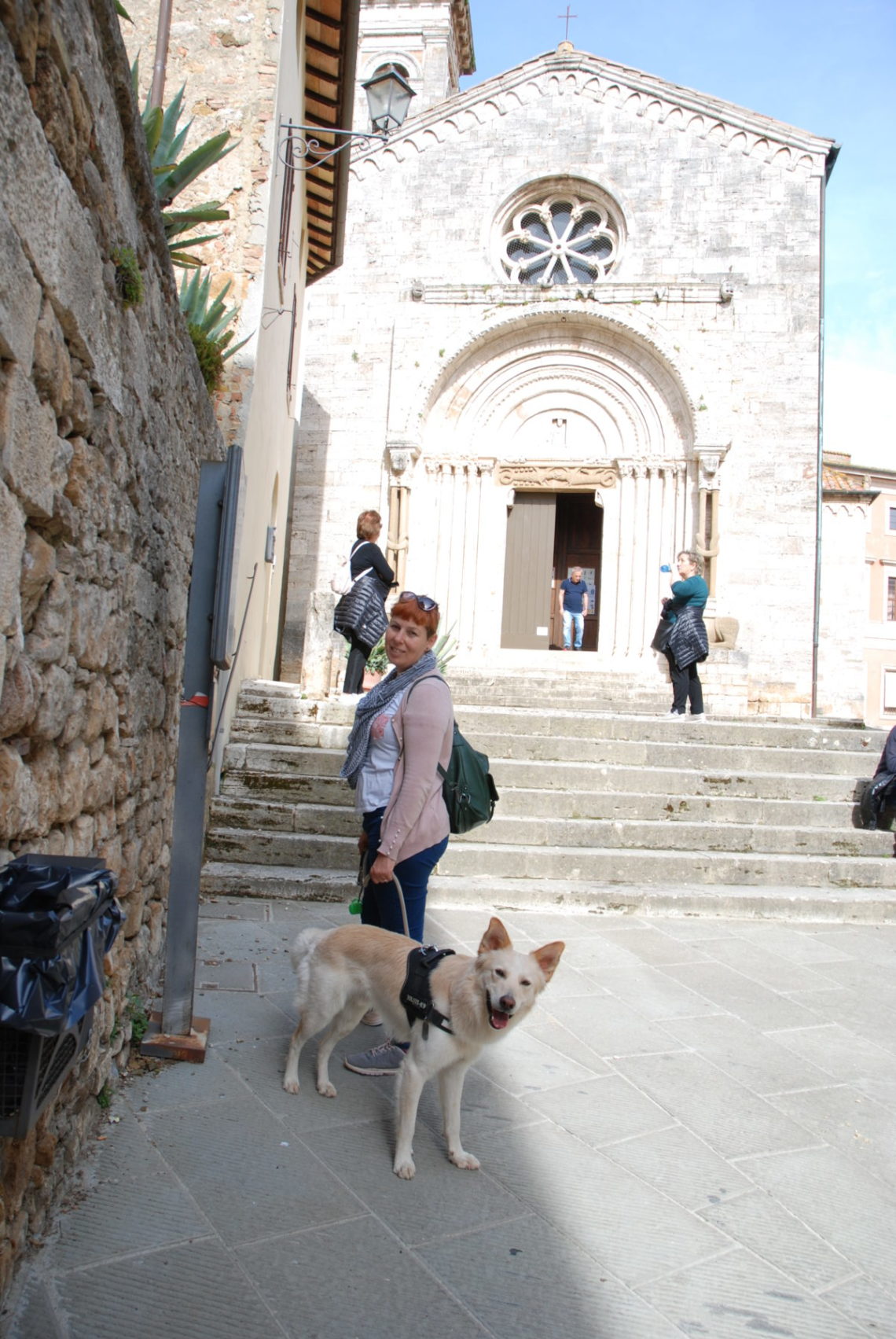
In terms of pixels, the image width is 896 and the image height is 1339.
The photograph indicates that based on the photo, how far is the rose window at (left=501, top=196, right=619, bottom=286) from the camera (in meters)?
15.8

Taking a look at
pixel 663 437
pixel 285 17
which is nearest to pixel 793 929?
pixel 285 17

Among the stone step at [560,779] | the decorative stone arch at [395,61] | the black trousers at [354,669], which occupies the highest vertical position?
the decorative stone arch at [395,61]

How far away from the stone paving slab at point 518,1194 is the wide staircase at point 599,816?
1.90 metres

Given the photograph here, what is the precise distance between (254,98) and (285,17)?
38.0 inches

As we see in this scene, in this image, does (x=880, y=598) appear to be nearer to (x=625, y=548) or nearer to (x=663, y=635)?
(x=625, y=548)

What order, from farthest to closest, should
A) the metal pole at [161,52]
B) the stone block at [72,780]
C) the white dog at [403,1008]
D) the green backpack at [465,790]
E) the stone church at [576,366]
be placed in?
the stone church at [576,366]
the metal pole at [161,52]
the green backpack at [465,790]
the white dog at [403,1008]
the stone block at [72,780]

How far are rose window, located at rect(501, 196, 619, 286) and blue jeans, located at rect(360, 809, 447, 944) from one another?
13.8 m

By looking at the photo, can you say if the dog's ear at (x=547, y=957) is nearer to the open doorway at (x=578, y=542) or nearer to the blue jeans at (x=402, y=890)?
the blue jeans at (x=402, y=890)

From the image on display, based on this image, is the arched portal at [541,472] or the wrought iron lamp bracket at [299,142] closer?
the wrought iron lamp bracket at [299,142]

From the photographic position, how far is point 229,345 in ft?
25.6

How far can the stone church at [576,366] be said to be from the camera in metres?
14.3

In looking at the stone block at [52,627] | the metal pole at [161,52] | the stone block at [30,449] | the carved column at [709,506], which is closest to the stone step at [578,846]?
the stone block at [52,627]

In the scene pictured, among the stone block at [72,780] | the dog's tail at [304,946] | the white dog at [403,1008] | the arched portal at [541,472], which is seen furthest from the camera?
the arched portal at [541,472]

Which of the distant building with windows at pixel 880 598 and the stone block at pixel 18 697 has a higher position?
the distant building with windows at pixel 880 598
